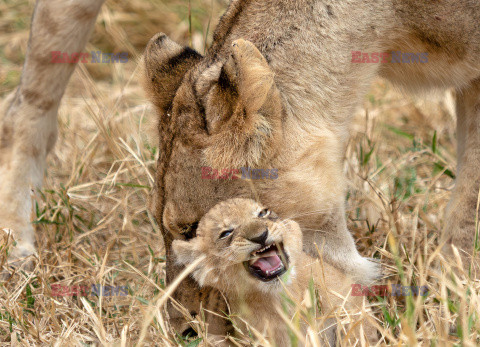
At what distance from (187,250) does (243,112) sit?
1.89 feet

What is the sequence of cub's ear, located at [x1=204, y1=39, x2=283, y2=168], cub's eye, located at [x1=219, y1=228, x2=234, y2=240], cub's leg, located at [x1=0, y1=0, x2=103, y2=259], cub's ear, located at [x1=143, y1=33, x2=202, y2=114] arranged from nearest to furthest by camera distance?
1. cub's ear, located at [x1=204, y1=39, x2=283, y2=168]
2. cub's eye, located at [x1=219, y1=228, x2=234, y2=240]
3. cub's ear, located at [x1=143, y1=33, x2=202, y2=114]
4. cub's leg, located at [x1=0, y1=0, x2=103, y2=259]

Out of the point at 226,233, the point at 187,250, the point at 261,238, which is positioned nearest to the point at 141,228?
the point at 187,250

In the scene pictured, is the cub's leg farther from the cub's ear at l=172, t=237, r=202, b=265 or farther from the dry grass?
the cub's ear at l=172, t=237, r=202, b=265

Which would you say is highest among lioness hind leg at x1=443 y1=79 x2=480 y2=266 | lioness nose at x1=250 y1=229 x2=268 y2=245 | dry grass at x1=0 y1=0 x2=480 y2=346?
lioness nose at x1=250 y1=229 x2=268 y2=245

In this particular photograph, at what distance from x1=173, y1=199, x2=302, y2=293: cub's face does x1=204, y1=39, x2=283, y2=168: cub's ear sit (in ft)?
0.59

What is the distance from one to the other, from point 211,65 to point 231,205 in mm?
594

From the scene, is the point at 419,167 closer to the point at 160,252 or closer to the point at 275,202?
the point at 160,252

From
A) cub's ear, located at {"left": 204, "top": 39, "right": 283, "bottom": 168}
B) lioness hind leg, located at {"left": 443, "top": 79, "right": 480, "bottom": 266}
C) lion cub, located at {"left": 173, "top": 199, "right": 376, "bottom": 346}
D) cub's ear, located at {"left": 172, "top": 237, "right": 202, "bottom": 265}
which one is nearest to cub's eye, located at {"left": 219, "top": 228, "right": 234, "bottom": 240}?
lion cub, located at {"left": 173, "top": 199, "right": 376, "bottom": 346}

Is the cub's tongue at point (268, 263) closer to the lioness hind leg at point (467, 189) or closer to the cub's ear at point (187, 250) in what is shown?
the cub's ear at point (187, 250)

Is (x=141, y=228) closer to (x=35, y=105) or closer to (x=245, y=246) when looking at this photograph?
(x=35, y=105)

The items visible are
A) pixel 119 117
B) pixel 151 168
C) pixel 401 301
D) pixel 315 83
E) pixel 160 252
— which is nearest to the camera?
Answer: pixel 315 83

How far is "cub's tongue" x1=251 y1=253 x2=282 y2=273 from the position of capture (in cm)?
246

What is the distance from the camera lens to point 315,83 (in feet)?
8.71

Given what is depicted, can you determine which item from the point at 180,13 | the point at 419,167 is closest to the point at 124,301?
the point at 419,167
